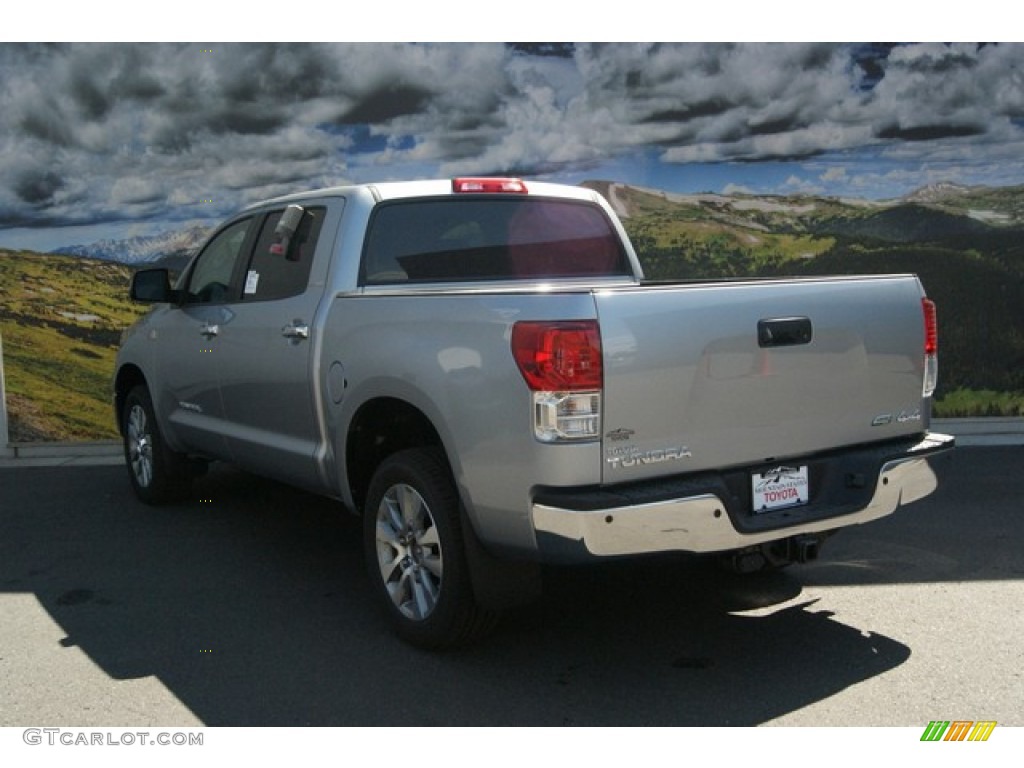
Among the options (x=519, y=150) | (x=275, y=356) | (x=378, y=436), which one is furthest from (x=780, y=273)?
(x=378, y=436)

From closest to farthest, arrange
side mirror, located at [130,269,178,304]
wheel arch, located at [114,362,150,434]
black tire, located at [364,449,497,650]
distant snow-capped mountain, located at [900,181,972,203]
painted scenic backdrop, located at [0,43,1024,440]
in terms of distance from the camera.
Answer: black tire, located at [364,449,497,650], side mirror, located at [130,269,178,304], wheel arch, located at [114,362,150,434], painted scenic backdrop, located at [0,43,1024,440], distant snow-capped mountain, located at [900,181,972,203]

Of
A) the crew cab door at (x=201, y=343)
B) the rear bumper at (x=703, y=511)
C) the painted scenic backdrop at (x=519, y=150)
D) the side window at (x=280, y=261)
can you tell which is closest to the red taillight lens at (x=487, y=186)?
the side window at (x=280, y=261)

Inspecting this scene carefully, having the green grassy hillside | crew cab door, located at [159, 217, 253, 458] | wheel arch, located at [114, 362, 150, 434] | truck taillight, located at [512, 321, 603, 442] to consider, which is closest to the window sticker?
crew cab door, located at [159, 217, 253, 458]

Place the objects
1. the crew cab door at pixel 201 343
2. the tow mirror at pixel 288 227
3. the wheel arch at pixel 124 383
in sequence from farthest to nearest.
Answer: the wheel arch at pixel 124 383, the crew cab door at pixel 201 343, the tow mirror at pixel 288 227

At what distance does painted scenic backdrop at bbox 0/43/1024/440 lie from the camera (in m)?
9.04

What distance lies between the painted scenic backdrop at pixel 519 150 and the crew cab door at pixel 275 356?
3.71 m

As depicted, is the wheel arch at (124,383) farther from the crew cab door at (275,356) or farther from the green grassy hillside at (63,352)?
the green grassy hillside at (63,352)

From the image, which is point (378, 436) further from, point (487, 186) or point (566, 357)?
point (487, 186)

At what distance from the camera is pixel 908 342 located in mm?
4227

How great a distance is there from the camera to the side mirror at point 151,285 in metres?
6.20

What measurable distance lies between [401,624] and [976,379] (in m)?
6.80

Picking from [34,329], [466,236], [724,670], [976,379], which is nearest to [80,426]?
[34,329]

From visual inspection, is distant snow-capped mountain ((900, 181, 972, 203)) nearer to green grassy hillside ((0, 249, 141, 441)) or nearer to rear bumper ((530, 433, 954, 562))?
rear bumper ((530, 433, 954, 562))
